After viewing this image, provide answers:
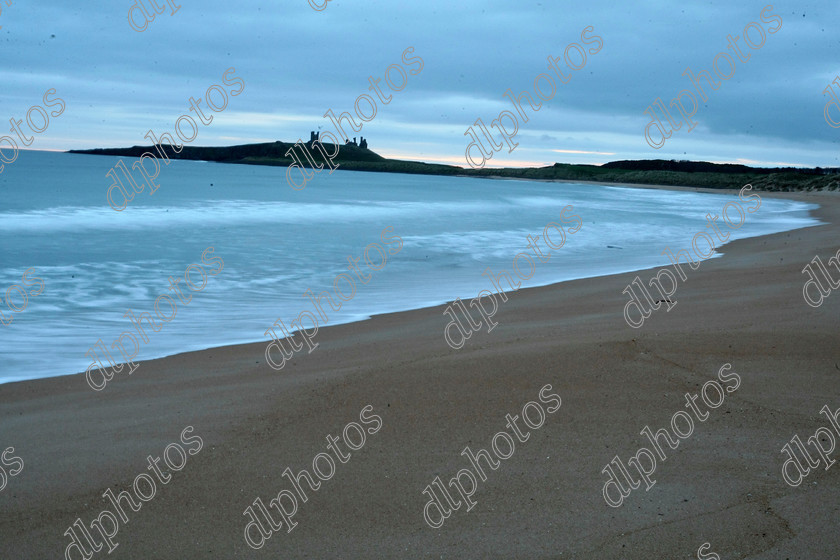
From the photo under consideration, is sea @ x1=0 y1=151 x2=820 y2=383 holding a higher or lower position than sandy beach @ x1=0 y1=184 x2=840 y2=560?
higher

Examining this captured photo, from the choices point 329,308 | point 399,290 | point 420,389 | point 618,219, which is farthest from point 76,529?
point 618,219

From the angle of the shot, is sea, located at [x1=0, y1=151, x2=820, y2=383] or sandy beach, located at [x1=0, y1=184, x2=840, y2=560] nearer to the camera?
sandy beach, located at [x1=0, y1=184, x2=840, y2=560]

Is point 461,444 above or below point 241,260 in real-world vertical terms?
below

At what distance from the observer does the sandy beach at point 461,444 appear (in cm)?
243

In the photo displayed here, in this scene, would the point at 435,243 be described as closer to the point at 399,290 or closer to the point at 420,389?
the point at 399,290

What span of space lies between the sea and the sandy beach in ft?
3.95

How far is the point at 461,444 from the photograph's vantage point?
3.09 meters

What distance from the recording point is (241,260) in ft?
41.8

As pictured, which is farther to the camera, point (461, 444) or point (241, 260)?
point (241, 260)

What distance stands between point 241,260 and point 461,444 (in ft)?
34.0

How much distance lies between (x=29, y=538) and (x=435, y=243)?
563 inches

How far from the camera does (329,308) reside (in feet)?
26.0

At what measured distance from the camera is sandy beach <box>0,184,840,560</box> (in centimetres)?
243

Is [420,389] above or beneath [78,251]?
beneath
